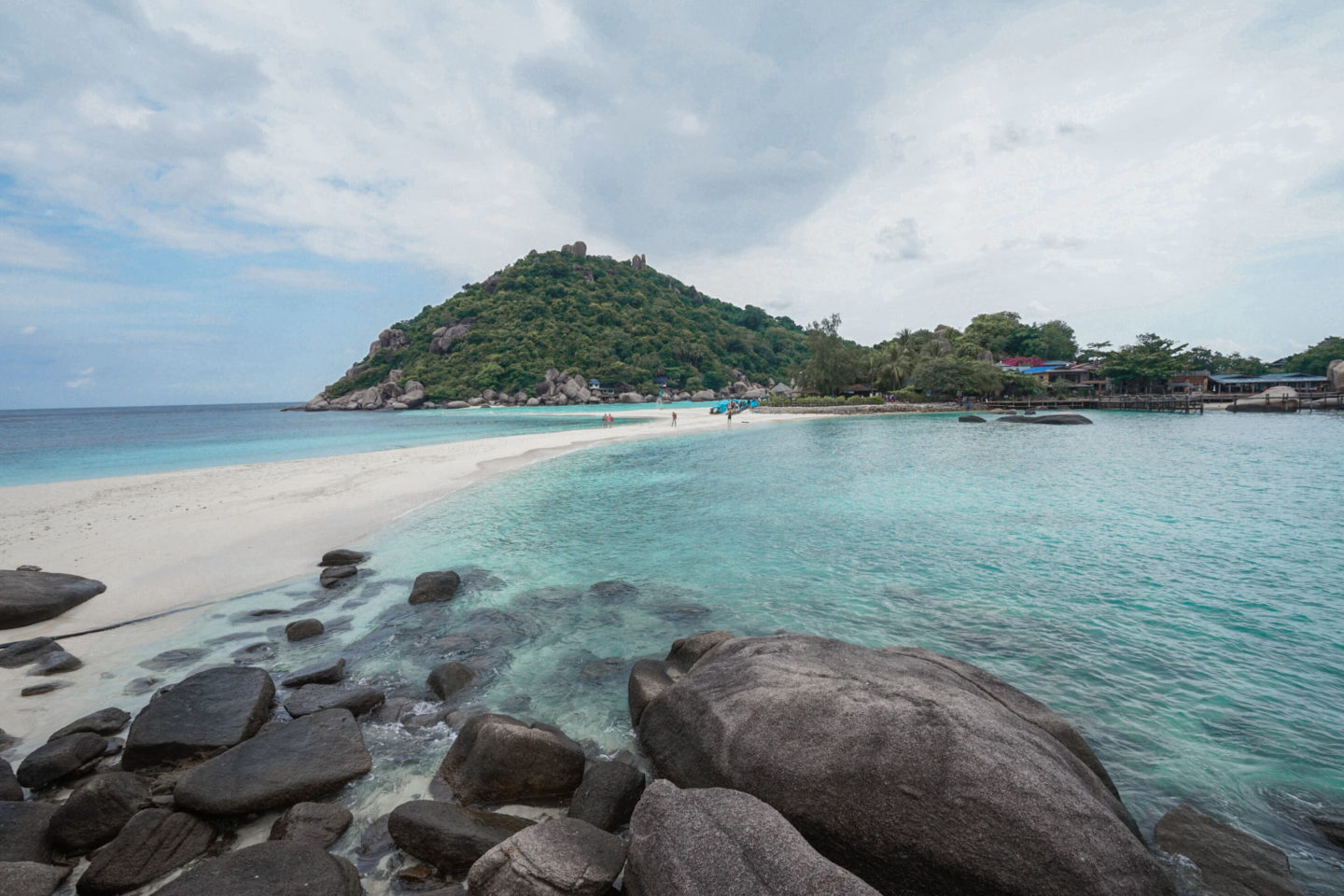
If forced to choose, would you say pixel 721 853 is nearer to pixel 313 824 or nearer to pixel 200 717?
pixel 313 824

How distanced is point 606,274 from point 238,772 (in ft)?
468

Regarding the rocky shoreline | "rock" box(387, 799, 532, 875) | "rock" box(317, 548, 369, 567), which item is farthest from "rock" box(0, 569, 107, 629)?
"rock" box(387, 799, 532, 875)

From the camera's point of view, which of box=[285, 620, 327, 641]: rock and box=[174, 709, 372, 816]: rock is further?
box=[285, 620, 327, 641]: rock

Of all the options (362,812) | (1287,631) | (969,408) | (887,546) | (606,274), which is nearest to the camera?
(362,812)

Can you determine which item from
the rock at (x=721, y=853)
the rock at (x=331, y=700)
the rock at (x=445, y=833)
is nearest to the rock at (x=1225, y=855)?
the rock at (x=721, y=853)

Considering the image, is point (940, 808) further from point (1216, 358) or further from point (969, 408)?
point (1216, 358)

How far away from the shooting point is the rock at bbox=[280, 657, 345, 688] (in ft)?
21.1

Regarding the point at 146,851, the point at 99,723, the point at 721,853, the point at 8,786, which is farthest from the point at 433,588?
the point at 721,853

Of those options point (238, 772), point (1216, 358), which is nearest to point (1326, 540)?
point (238, 772)

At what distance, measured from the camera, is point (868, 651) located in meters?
5.38

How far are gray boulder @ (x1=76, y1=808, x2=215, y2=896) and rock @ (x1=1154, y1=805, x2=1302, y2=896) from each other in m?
6.97

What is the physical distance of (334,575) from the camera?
33.7 feet

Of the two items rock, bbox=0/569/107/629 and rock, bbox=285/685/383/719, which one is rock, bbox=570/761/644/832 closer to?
rock, bbox=285/685/383/719

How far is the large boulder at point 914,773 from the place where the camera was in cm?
300
